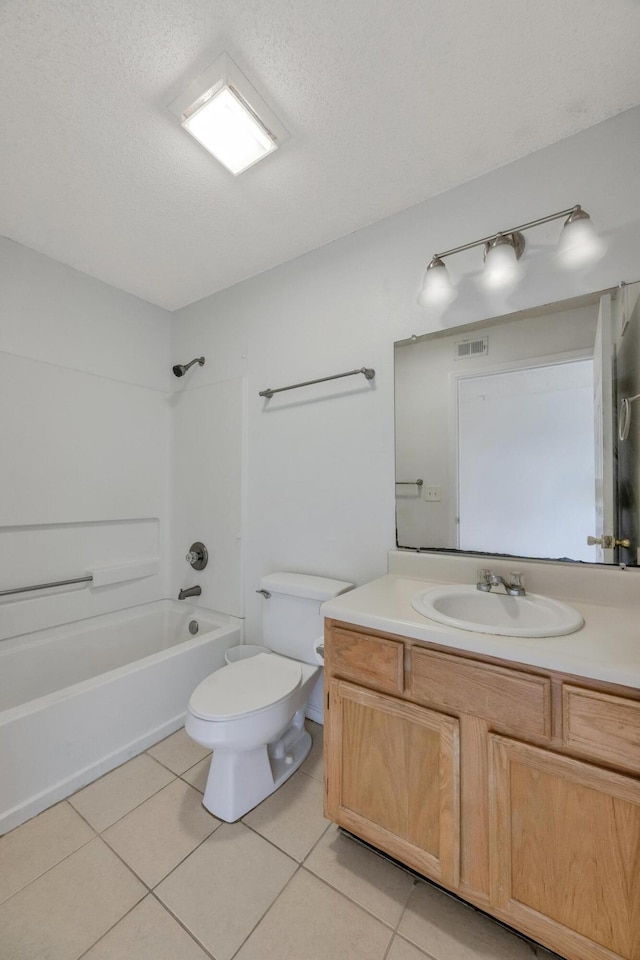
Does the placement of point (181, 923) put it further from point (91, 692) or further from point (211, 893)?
point (91, 692)

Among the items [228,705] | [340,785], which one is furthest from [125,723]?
[340,785]

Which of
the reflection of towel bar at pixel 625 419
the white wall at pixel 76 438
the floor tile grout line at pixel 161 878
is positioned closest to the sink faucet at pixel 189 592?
the white wall at pixel 76 438

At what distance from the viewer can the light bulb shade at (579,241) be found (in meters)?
1.19

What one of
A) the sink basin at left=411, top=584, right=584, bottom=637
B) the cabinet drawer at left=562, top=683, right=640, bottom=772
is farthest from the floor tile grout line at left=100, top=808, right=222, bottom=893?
the cabinet drawer at left=562, top=683, right=640, bottom=772

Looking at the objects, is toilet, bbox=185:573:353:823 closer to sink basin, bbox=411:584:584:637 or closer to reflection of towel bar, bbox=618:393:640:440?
sink basin, bbox=411:584:584:637

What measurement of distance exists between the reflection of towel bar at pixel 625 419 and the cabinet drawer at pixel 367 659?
0.99 meters

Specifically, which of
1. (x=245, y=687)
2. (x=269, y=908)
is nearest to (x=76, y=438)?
(x=245, y=687)

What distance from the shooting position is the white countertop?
79cm

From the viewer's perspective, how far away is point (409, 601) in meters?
1.22

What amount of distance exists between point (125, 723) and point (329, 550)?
117 cm

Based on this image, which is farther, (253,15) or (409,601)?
(409,601)

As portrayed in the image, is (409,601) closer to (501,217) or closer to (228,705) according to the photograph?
(228,705)

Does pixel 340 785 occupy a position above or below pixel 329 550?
below

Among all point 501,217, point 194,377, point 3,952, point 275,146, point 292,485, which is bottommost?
point 3,952
